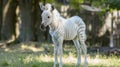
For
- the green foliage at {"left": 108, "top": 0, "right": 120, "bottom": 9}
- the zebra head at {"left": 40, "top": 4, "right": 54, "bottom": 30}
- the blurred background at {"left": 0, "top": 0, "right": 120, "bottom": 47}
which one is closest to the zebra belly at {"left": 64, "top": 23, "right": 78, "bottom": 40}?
the zebra head at {"left": 40, "top": 4, "right": 54, "bottom": 30}

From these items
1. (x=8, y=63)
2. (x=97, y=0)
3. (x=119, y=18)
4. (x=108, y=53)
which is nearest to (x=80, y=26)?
(x=8, y=63)

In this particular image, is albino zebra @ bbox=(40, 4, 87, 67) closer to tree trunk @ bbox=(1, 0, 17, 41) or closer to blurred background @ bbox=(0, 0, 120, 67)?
blurred background @ bbox=(0, 0, 120, 67)

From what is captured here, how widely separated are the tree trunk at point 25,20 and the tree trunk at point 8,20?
190cm

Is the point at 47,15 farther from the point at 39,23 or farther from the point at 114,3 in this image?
the point at 39,23

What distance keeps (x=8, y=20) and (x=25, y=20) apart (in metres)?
2.21

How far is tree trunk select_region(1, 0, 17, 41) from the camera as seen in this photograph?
22.9 metres

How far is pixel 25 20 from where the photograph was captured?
21.2 meters

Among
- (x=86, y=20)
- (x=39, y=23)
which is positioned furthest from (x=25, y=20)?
(x=86, y=20)

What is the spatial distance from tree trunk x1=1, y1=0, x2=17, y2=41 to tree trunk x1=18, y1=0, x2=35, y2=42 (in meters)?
1.90

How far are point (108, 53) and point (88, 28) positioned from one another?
25.9 ft

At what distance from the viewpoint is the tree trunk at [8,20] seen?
2291cm

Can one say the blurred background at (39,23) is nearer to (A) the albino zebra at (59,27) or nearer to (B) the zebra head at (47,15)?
(A) the albino zebra at (59,27)

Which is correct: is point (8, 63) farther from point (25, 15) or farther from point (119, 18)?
point (119, 18)

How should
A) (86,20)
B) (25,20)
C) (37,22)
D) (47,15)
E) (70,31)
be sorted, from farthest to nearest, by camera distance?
(86,20)
(37,22)
(25,20)
(70,31)
(47,15)
